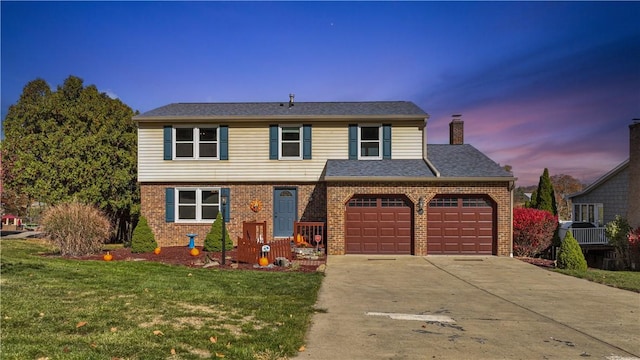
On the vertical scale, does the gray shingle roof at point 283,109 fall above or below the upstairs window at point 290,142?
above

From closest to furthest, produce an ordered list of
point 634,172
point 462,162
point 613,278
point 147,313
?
1. point 147,313
2. point 613,278
3. point 462,162
4. point 634,172

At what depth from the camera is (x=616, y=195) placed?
24172 mm

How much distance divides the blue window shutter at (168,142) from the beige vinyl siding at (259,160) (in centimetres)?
23

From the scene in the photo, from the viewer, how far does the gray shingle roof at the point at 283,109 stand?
1808cm

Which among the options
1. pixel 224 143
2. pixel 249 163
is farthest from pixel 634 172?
pixel 224 143

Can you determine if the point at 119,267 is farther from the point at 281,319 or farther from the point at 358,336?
the point at 358,336

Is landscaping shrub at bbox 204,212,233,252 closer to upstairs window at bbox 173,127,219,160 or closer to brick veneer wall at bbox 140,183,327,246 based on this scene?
brick veneer wall at bbox 140,183,327,246

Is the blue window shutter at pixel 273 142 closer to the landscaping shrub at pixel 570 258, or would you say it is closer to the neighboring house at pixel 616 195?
the landscaping shrub at pixel 570 258

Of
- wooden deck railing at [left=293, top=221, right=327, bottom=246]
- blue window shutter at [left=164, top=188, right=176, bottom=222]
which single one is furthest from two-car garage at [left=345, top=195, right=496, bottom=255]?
blue window shutter at [left=164, top=188, right=176, bottom=222]

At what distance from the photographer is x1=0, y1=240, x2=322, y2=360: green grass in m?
5.08

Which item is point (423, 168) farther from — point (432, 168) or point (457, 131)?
point (457, 131)

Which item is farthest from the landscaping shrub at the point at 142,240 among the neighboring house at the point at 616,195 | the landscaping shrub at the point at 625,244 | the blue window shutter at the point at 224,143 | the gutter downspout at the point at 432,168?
the neighboring house at the point at 616,195

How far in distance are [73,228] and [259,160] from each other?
7.50 metres

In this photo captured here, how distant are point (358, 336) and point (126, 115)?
2226 cm
